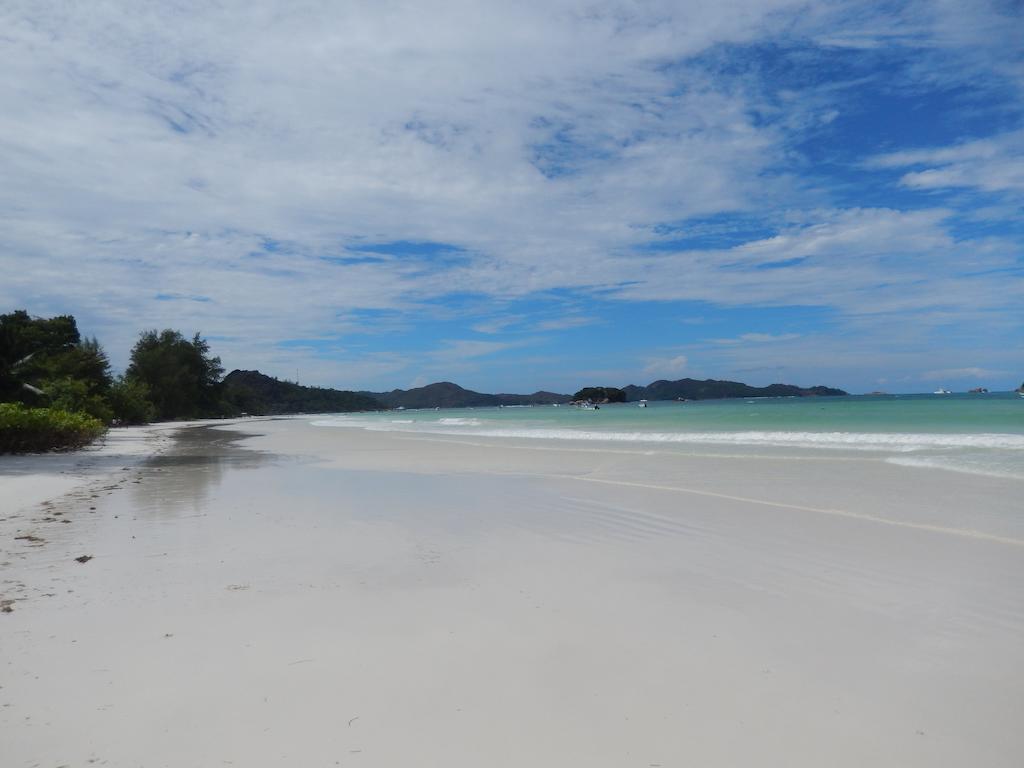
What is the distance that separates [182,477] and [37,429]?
7.30 metres

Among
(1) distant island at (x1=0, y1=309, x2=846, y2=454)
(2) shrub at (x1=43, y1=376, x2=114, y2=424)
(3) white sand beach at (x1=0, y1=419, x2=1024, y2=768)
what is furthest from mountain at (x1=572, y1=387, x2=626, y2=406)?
(3) white sand beach at (x1=0, y1=419, x2=1024, y2=768)

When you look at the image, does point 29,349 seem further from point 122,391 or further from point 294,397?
point 294,397

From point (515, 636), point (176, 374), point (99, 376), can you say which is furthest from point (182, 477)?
point (176, 374)

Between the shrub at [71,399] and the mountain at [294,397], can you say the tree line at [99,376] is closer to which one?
the shrub at [71,399]

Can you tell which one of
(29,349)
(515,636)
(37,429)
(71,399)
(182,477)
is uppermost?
(29,349)

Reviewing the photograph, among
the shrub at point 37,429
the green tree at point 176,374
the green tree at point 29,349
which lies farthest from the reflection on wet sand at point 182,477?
the green tree at point 176,374

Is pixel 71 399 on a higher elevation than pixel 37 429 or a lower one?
higher

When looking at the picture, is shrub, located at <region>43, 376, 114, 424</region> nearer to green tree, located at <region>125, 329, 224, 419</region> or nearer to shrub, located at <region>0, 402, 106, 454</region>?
shrub, located at <region>0, 402, 106, 454</region>

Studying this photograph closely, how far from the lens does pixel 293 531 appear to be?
771 centimetres

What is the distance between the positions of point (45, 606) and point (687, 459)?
14.4 m

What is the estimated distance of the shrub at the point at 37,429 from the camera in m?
16.9

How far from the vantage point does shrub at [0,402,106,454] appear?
55.6ft

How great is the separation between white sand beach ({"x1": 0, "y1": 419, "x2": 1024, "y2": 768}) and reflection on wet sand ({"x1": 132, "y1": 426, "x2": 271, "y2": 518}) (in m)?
0.64

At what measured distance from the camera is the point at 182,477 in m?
13.8
